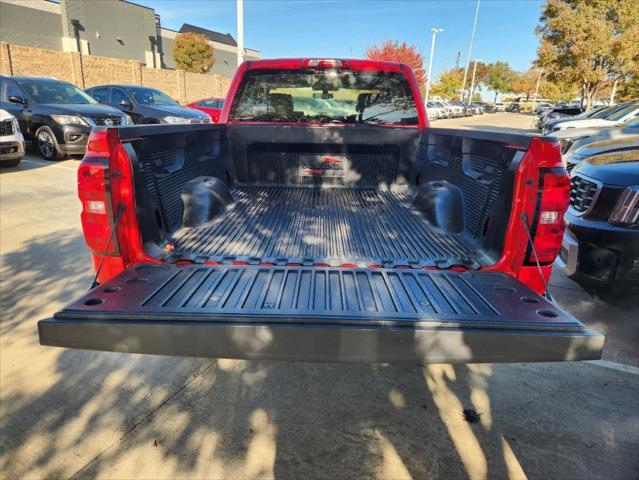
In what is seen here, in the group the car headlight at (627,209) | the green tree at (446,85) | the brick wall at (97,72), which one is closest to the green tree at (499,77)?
the green tree at (446,85)

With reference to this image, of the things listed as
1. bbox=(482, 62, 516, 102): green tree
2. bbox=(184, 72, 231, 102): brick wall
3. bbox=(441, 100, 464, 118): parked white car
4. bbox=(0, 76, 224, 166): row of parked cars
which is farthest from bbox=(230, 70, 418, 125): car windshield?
bbox=(482, 62, 516, 102): green tree

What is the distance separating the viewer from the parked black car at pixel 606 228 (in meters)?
3.12

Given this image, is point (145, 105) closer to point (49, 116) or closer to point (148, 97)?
point (148, 97)

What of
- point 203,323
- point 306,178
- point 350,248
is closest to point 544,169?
point 350,248

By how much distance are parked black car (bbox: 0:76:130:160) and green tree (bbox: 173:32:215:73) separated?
32811mm

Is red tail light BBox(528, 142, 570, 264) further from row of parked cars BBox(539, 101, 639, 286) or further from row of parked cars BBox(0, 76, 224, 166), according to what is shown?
row of parked cars BBox(0, 76, 224, 166)

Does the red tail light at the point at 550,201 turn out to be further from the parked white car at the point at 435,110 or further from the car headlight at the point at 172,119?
the parked white car at the point at 435,110

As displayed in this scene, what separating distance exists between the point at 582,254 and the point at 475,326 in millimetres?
2027

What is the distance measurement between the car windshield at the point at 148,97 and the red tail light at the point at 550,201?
12797mm

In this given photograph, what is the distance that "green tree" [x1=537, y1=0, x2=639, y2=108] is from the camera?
64.7 ft

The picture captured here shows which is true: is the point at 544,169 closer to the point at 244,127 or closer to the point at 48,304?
the point at 244,127

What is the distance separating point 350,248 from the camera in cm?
286

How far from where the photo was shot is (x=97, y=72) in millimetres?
25719

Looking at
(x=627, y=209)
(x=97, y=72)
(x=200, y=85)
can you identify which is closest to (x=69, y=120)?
(x=627, y=209)
